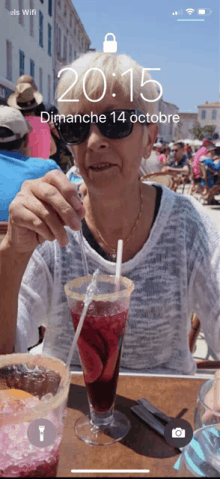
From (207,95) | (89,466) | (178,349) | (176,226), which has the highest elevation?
(207,95)

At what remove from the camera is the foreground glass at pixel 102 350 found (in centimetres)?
43

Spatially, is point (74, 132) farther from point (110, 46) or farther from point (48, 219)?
point (48, 219)

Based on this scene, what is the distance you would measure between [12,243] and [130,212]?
1.19 feet

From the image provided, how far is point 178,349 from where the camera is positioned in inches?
33.8

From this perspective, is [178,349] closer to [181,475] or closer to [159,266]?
[159,266]

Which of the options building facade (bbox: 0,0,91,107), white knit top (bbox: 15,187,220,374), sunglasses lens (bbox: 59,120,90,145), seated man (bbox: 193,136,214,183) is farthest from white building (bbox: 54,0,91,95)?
seated man (bbox: 193,136,214,183)

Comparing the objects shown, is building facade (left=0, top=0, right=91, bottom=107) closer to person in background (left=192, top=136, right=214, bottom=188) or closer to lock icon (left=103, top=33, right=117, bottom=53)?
lock icon (left=103, top=33, right=117, bottom=53)

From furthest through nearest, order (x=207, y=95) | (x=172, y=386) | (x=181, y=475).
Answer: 1. (x=207, y=95)
2. (x=172, y=386)
3. (x=181, y=475)

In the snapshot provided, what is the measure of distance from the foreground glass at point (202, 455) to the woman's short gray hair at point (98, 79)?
1.98ft

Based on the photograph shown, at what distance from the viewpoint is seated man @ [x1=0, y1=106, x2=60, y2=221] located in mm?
1050

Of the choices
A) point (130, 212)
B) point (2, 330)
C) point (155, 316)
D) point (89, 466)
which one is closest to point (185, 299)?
point (155, 316)

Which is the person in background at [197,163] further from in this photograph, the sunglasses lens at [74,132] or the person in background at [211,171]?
the sunglasses lens at [74,132]

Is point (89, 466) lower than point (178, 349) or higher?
higher

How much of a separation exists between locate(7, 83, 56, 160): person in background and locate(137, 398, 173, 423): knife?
732 mm
